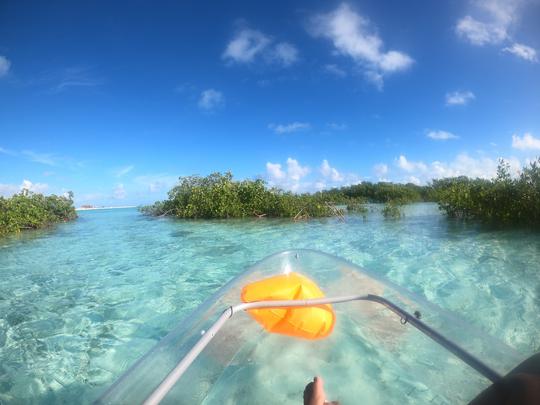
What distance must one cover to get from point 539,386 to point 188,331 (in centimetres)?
191

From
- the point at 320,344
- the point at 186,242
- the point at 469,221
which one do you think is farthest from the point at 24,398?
the point at 469,221

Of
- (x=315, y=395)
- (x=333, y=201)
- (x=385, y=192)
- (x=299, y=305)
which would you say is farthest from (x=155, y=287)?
(x=385, y=192)

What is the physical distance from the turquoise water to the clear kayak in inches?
40.0

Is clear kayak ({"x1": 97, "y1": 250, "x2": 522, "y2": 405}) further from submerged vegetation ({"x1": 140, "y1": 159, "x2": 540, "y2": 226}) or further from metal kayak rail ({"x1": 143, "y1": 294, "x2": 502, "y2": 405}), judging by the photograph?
submerged vegetation ({"x1": 140, "y1": 159, "x2": 540, "y2": 226})

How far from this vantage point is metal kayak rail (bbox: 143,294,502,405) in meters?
1.43

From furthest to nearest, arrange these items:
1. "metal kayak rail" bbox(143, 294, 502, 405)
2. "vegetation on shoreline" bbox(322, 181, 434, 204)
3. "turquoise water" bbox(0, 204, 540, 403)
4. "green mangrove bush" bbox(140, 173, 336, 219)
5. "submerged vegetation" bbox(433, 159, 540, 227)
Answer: "vegetation on shoreline" bbox(322, 181, 434, 204) < "green mangrove bush" bbox(140, 173, 336, 219) < "submerged vegetation" bbox(433, 159, 540, 227) < "turquoise water" bbox(0, 204, 540, 403) < "metal kayak rail" bbox(143, 294, 502, 405)

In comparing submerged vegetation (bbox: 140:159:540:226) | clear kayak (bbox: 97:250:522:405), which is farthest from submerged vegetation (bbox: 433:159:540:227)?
clear kayak (bbox: 97:250:522:405)

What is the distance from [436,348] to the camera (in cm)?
225

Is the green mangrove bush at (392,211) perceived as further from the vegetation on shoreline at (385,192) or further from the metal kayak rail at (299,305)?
the vegetation on shoreline at (385,192)

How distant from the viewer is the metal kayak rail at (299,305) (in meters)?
1.43

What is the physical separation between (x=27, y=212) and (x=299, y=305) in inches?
640

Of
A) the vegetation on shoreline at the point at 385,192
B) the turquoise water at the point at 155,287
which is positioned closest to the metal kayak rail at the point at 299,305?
the turquoise water at the point at 155,287

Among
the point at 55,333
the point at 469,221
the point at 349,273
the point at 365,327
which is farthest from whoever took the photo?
the point at 469,221

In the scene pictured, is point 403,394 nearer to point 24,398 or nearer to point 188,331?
point 188,331
